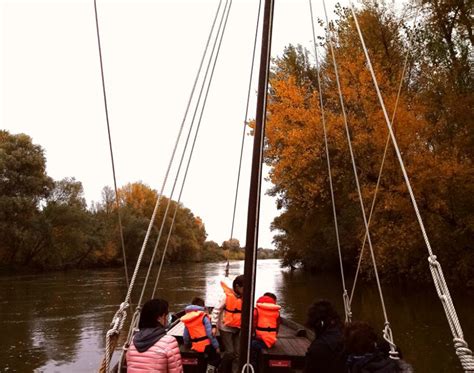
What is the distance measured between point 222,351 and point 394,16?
19166 mm

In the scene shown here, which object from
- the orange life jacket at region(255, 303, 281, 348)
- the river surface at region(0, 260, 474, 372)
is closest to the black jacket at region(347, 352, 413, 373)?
the orange life jacket at region(255, 303, 281, 348)

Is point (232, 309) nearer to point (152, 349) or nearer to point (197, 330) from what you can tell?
point (197, 330)

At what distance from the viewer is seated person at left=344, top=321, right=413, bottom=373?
333 cm

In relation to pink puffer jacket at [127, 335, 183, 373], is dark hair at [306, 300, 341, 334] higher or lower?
higher

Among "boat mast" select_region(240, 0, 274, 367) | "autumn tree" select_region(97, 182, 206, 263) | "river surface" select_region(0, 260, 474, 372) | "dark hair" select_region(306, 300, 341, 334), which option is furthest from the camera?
"autumn tree" select_region(97, 182, 206, 263)

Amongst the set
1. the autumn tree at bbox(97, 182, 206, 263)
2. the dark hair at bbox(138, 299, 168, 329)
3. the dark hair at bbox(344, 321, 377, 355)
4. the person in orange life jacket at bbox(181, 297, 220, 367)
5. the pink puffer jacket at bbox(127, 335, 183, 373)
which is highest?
the autumn tree at bbox(97, 182, 206, 263)

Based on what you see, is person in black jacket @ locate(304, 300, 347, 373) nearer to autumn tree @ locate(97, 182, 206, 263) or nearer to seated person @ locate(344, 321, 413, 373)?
seated person @ locate(344, 321, 413, 373)

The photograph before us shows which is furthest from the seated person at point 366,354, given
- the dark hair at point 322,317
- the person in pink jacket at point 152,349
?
the person in pink jacket at point 152,349

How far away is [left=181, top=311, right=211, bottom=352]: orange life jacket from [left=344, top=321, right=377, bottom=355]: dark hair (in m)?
2.71

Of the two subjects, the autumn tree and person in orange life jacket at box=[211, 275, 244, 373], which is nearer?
person in orange life jacket at box=[211, 275, 244, 373]

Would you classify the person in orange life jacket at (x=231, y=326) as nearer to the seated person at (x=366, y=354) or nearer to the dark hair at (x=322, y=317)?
the dark hair at (x=322, y=317)

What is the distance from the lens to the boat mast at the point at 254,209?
3.76 meters

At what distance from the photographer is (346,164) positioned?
18.0m

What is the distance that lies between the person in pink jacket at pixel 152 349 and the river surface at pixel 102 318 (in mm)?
8078
